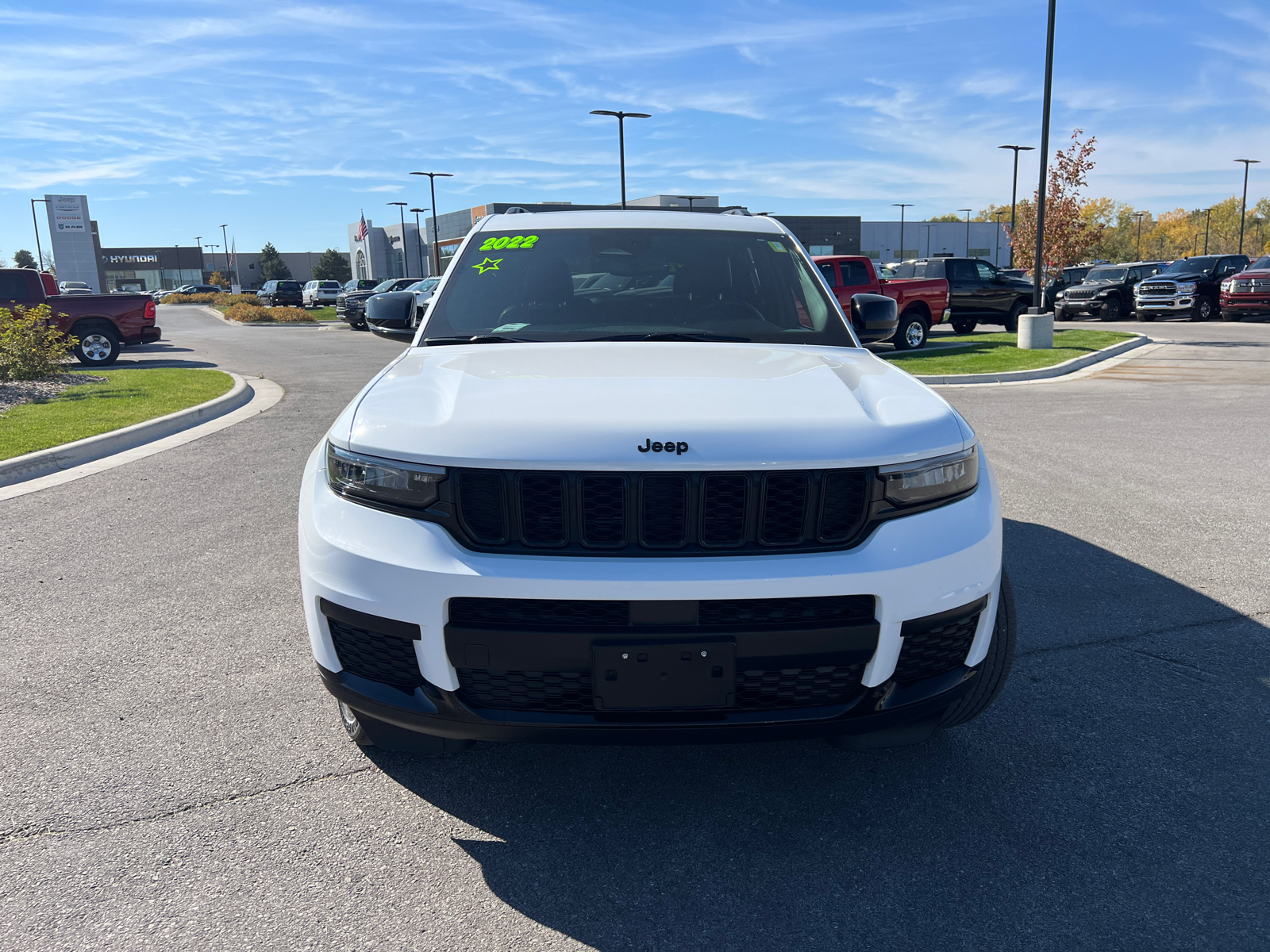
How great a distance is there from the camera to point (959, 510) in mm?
2529

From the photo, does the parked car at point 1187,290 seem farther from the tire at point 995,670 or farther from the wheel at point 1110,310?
the tire at point 995,670

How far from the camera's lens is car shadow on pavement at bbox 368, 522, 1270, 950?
229 centimetres

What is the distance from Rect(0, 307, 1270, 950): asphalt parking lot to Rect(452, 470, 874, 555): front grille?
898mm

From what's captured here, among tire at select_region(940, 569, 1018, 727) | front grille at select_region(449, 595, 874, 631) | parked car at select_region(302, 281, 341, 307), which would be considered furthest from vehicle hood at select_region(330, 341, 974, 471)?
parked car at select_region(302, 281, 341, 307)

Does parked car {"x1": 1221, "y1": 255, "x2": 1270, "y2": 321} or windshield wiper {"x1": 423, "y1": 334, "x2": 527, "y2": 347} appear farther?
parked car {"x1": 1221, "y1": 255, "x2": 1270, "y2": 321}

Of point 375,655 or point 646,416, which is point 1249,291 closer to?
point 646,416

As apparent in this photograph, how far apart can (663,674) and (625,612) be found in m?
0.18

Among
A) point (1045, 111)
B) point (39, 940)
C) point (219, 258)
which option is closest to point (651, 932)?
point (39, 940)

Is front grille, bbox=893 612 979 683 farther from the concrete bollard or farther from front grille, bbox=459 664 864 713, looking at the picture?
the concrete bollard

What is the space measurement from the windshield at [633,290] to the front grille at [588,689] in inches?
64.3

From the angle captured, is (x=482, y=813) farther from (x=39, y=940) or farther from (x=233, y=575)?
(x=233, y=575)

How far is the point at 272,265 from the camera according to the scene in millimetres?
128625

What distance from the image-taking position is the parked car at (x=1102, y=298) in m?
30.6

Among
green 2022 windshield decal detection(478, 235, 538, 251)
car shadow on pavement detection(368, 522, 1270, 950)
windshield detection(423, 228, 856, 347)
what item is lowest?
car shadow on pavement detection(368, 522, 1270, 950)
